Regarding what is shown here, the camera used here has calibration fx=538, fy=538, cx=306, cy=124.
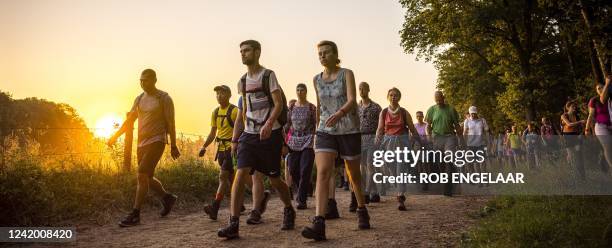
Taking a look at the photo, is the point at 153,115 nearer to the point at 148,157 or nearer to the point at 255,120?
the point at 148,157

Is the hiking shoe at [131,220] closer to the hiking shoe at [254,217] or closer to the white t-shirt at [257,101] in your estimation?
the hiking shoe at [254,217]

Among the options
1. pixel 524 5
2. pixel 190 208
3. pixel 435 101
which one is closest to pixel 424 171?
pixel 435 101

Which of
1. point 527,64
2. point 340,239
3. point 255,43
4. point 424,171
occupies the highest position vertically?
point 527,64

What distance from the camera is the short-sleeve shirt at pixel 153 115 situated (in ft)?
25.0

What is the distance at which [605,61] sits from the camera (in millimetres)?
16281

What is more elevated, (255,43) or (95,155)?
(255,43)

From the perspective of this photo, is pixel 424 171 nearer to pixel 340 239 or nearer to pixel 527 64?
pixel 340 239

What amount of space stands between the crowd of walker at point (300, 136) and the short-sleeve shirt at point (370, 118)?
0.06ft

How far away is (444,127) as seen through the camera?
34.7ft

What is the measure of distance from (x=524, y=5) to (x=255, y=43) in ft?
79.7

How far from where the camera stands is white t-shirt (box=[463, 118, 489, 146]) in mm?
13297

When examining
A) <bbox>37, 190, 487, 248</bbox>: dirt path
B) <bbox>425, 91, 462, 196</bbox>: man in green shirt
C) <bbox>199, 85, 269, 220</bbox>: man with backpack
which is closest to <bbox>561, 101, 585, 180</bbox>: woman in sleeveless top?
<bbox>425, 91, 462, 196</bbox>: man in green shirt

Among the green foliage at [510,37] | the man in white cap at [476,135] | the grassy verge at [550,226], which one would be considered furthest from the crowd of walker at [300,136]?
the green foliage at [510,37]

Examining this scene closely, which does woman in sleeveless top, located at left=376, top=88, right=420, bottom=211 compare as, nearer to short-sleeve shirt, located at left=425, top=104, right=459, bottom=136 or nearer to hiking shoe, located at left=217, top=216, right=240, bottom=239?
short-sleeve shirt, located at left=425, top=104, right=459, bottom=136
